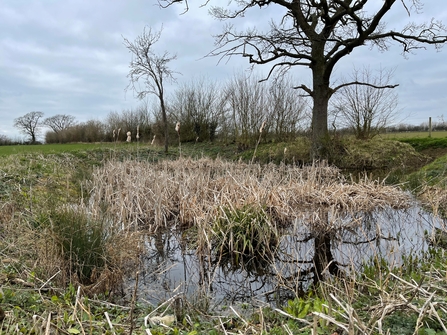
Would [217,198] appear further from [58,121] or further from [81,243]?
[58,121]

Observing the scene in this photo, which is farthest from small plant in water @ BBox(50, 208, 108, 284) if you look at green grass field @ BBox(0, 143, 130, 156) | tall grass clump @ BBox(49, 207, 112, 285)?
green grass field @ BBox(0, 143, 130, 156)

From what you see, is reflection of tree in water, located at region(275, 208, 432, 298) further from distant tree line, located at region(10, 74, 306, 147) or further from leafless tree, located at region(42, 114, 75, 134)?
leafless tree, located at region(42, 114, 75, 134)

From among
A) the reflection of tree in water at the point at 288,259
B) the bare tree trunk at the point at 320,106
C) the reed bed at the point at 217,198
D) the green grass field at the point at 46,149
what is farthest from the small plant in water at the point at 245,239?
the green grass field at the point at 46,149

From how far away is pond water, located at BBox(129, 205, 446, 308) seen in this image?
2920mm

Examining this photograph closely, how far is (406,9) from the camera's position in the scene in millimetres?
10000

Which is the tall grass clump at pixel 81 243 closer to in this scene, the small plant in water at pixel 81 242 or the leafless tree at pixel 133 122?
the small plant in water at pixel 81 242

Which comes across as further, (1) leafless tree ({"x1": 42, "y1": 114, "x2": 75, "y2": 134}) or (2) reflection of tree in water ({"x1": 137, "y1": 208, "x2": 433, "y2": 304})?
(1) leafless tree ({"x1": 42, "y1": 114, "x2": 75, "y2": 134})

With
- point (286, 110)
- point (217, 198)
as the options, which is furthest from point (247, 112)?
point (217, 198)

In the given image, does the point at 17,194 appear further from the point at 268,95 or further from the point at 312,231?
the point at 268,95

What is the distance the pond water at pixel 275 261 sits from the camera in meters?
2.92

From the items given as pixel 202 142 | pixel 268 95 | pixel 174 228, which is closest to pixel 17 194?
pixel 174 228

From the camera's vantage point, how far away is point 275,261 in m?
3.66

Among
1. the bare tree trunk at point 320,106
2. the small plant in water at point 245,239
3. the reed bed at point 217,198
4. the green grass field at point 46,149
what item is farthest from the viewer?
the green grass field at point 46,149

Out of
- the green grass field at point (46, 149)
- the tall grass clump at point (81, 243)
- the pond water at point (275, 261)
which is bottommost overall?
the pond water at point (275, 261)
